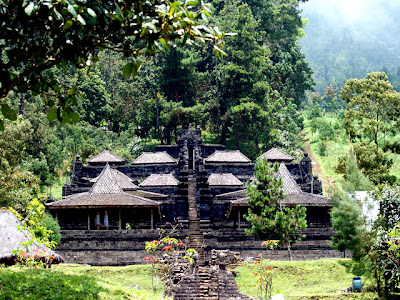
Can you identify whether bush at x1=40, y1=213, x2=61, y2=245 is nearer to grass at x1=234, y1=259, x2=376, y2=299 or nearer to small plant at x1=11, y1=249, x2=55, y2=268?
small plant at x1=11, y1=249, x2=55, y2=268

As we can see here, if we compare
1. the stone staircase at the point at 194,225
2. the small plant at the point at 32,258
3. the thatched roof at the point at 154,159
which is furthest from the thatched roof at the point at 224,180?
the small plant at the point at 32,258

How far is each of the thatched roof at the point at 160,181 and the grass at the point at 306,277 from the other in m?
15.1

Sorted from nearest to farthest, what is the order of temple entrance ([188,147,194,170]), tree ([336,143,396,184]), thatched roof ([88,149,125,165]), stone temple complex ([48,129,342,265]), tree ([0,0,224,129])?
tree ([0,0,224,129]) < stone temple complex ([48,129,342,265]) < tree ([336,143,396,184]) < thatched roof ([88,149,125,165]) < temple entrance ([188,147,194,170])

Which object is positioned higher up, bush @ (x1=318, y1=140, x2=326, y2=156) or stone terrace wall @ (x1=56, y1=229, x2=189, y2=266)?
bush @ (x1=318, y1=140, x2=326, y2=156)

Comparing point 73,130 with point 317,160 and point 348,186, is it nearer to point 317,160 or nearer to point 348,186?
point 317,160

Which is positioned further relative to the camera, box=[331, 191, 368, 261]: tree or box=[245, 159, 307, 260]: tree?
box=[245, 159, 307, 260]: tree

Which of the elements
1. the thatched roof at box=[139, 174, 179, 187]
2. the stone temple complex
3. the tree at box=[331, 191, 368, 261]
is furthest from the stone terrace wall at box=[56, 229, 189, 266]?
the thatched roof at box=[139, 174, 179, 187]

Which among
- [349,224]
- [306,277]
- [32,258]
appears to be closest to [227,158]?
[349,224]

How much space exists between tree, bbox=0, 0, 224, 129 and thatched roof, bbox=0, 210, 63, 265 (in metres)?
9.92

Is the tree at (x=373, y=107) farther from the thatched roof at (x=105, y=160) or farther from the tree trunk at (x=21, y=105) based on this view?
the tree trunk at (x=21, y=105)

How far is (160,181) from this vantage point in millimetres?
38188

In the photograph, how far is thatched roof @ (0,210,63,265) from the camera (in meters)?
17.7

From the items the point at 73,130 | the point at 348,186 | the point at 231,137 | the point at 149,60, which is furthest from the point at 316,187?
the point at 149,60

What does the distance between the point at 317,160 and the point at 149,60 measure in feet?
73.6
